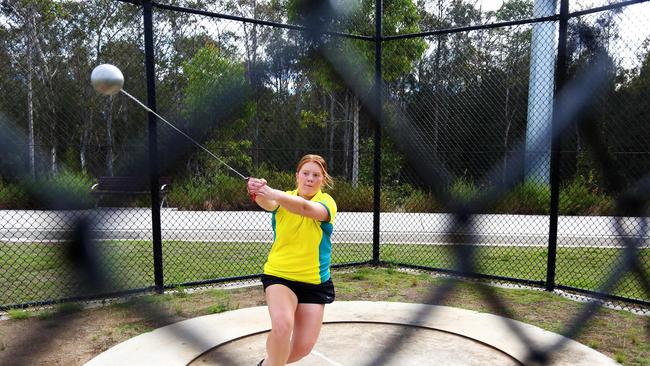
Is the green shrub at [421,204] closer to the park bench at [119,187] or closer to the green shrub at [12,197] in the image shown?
the park bench at [119,187]

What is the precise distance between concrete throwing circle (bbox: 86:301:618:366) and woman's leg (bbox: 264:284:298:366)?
561 mm

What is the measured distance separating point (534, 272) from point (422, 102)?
338 inches

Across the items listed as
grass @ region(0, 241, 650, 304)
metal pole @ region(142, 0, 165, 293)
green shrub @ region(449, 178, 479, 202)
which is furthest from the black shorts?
green shrub @ region(449, 178, 479, 202)

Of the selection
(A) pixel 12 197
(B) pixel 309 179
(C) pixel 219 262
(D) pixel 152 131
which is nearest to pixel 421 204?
(C) pixel 219 262

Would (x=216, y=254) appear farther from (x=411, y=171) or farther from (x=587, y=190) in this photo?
(x=587, y=190)

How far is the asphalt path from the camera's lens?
705 centimetres

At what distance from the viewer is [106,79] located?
2086mm

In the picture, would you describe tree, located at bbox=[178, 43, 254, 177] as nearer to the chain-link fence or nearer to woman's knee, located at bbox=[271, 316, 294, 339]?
the chain-link fence

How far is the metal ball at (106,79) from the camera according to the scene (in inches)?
82.0

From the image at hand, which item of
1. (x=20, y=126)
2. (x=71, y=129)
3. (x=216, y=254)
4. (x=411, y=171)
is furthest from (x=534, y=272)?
(x=71, y=129)

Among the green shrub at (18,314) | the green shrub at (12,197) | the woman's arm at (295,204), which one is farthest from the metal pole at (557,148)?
the green shrub at (12,197)

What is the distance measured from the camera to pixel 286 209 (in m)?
2.28

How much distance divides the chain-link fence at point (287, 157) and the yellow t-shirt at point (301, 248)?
2163mm

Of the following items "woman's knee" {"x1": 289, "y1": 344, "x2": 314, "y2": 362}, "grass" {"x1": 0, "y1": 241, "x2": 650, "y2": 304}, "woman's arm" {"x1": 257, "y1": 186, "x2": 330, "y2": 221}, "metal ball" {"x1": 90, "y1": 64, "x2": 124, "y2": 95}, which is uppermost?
"metal ball" {"x1": 90, "y1": 64, "x2": 124, "y2": 95}
